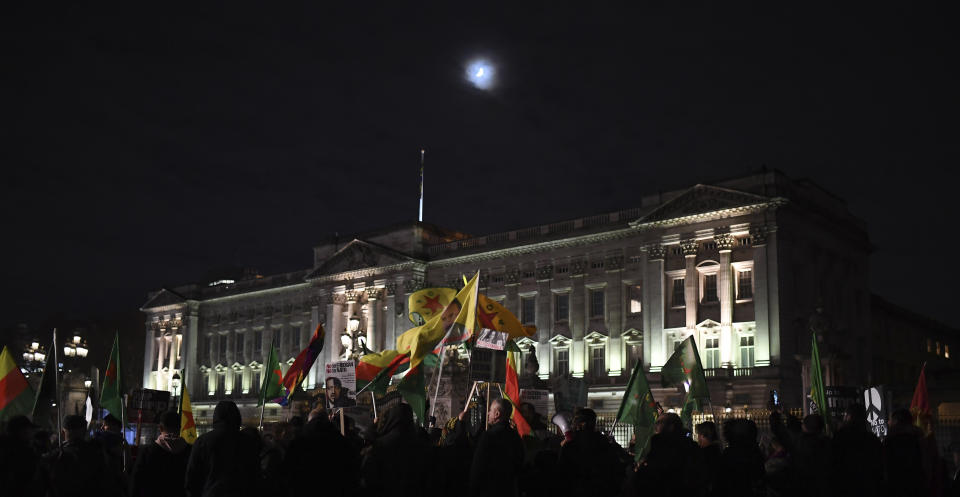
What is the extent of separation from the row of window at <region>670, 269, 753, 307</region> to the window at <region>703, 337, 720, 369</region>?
207 cm

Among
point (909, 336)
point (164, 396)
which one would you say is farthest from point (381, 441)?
point (909, 336)

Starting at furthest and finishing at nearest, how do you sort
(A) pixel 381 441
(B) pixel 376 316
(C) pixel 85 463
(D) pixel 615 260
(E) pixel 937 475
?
(B) pixel 376 316 → (D) pixel 615 260 → (E) pixel 937 475 → (C) pixel 85 463 → (A) pixel 381 441

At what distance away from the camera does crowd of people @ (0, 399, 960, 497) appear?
923cm

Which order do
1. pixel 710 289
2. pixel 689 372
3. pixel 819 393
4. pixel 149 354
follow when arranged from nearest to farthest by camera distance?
pixel 819 393
pixel 689 372
pixel 710 289
pixel 149 354

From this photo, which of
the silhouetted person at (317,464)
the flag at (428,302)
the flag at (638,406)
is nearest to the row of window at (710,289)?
the flag at (428,302)

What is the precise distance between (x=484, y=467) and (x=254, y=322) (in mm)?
71369

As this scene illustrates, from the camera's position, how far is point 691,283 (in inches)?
2023

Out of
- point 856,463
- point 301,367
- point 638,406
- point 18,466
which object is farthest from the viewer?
point 301,367

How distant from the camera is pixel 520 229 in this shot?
61.7 m

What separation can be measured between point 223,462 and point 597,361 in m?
48.5

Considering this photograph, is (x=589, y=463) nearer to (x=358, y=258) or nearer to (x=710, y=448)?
(x=710, y=448)

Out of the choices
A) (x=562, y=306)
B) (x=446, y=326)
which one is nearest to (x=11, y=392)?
(x=446, y=326)

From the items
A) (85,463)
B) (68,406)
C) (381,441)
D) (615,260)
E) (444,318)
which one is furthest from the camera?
(615,260)

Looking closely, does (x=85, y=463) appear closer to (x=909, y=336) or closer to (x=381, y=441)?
(x=381, y=441)
